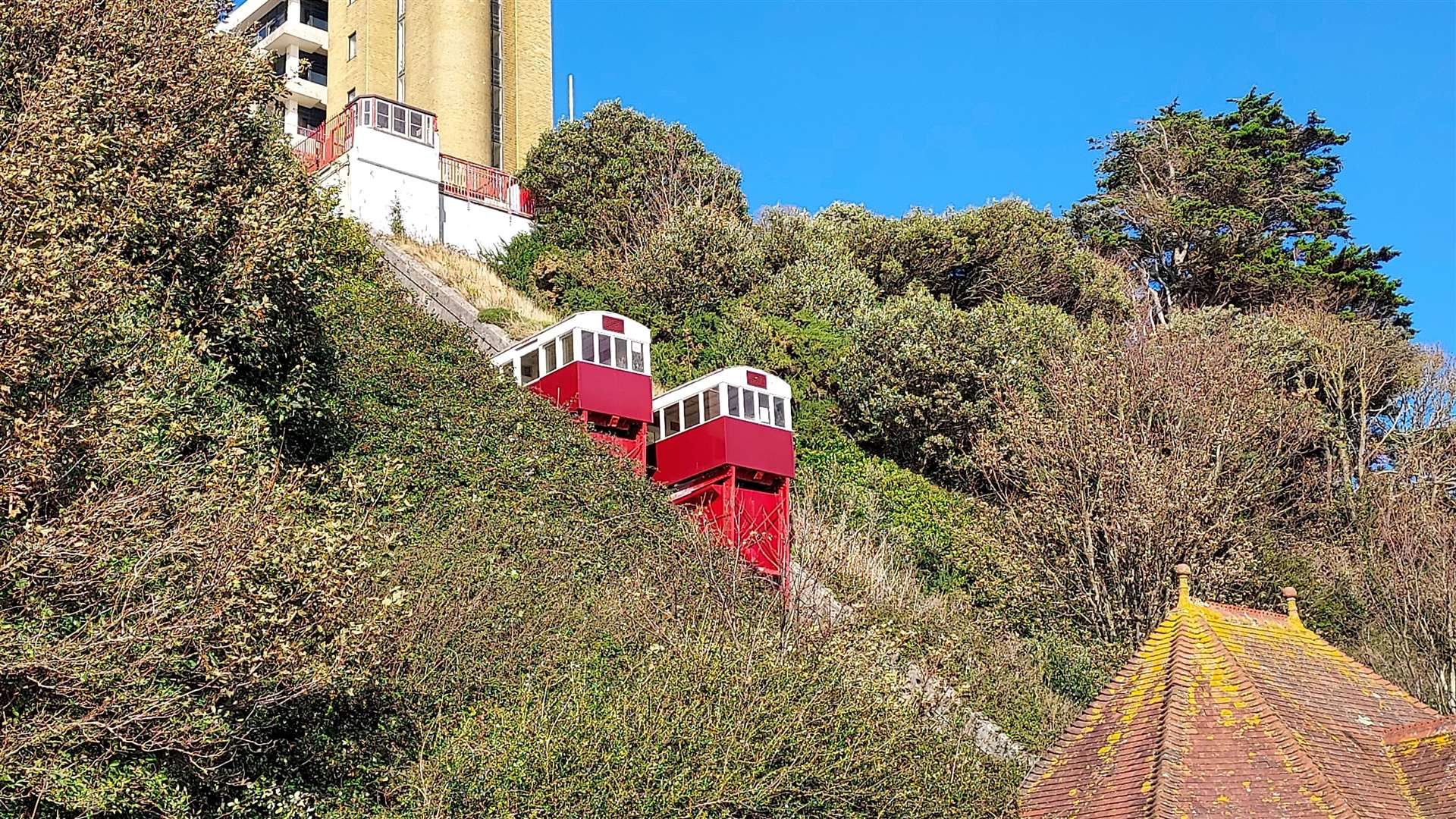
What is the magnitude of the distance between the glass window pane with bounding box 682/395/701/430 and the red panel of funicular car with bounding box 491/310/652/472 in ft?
2.13

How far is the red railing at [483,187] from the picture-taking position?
144ft

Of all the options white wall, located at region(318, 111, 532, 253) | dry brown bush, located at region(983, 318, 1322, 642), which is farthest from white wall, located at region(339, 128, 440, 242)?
dry brown bush, located at region(983, 318, 1322, 642)

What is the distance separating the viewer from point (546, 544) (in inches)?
929

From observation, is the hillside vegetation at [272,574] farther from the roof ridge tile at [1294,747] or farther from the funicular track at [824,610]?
the roof ridge tile at [1294,747]

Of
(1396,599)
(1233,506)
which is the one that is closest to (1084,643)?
(1233,506)

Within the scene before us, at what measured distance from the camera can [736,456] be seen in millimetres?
28953

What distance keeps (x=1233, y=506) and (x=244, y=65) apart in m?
18.8

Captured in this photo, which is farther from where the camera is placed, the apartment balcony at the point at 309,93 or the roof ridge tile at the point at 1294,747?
the apartment balcony at the point at 309,93

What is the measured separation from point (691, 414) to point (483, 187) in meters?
17.4

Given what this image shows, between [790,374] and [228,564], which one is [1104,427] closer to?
[790,374]

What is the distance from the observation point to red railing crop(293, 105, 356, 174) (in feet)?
134

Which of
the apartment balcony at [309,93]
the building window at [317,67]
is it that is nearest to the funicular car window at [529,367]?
the apartment balcony at [309,93]

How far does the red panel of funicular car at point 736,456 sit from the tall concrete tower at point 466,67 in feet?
83.6

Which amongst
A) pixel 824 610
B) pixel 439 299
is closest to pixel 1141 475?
pixel 824 610
